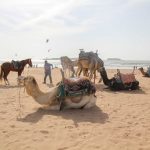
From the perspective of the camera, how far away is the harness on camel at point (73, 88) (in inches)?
425

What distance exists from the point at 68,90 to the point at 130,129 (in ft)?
9.69

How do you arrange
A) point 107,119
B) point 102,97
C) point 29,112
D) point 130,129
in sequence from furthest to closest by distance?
point 102,97, point 29,112, point 107,119, point 130,129

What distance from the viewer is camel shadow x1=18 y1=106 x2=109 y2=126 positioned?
963 centimetres

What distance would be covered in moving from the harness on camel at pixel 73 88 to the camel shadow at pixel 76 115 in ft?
1.51

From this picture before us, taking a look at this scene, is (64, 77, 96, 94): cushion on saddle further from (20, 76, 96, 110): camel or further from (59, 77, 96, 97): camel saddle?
(20, 76, 96, 110): camel

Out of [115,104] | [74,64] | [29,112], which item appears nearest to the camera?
[29,112]

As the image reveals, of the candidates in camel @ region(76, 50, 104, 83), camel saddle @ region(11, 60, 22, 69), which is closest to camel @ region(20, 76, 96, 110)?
camel @ region(76, 50, 104, 83)

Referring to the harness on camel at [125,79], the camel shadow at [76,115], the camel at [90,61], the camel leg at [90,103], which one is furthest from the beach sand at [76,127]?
the camel at [90,61]

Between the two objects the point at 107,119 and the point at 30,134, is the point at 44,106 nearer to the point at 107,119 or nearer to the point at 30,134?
the point at 107,119

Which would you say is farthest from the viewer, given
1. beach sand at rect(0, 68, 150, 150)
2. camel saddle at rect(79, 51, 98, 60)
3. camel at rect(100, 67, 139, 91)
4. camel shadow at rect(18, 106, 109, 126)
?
camel saddle at rect(79, 51, 98, 60)

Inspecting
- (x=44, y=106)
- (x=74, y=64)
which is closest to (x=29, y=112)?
(x=44, y=106)

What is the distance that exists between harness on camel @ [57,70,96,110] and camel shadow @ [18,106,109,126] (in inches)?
18.1

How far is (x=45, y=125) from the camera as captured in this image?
8.91m

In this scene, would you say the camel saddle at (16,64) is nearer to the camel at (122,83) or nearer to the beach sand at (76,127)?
the camel at (122,83)
